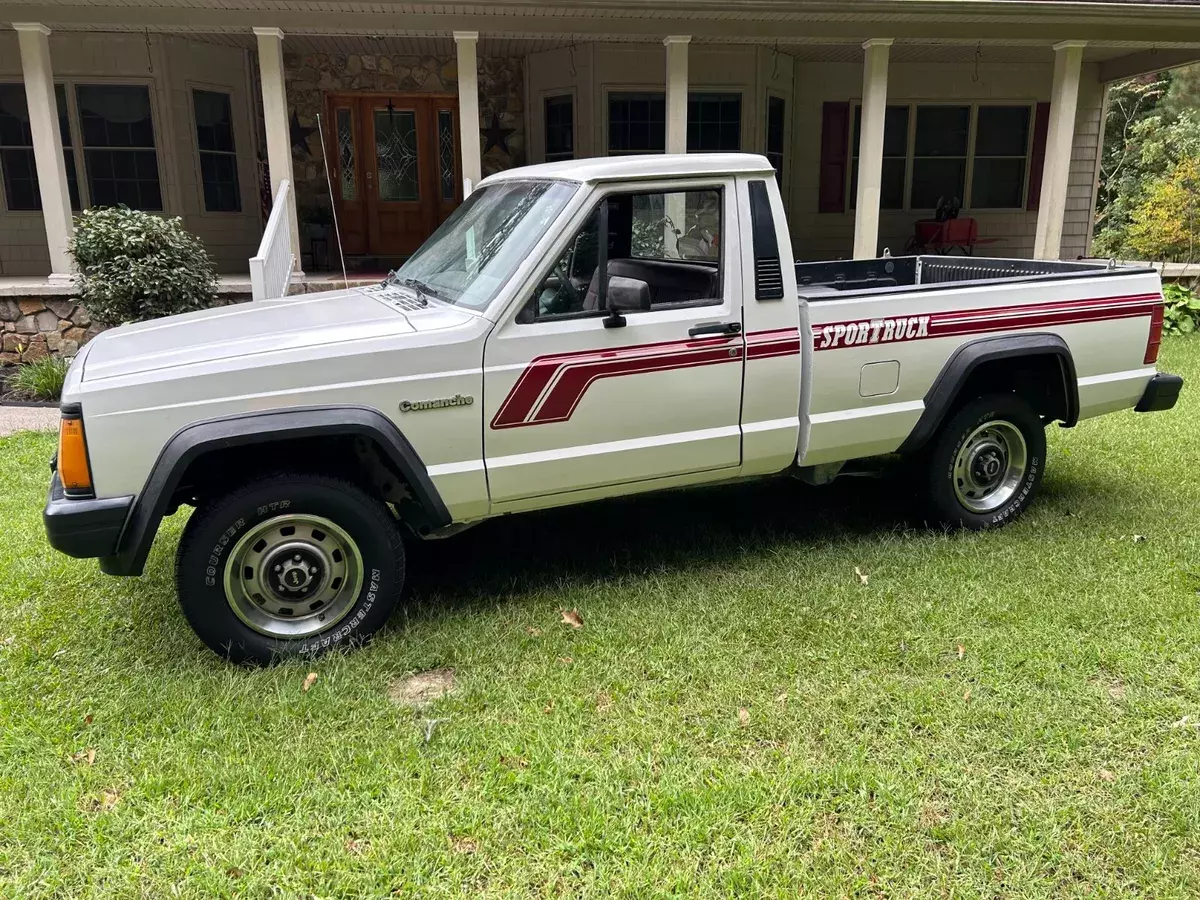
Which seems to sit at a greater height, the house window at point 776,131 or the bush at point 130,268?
the house window at point 776,131

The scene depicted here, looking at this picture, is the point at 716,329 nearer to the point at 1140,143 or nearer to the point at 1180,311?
the point at 1180,311

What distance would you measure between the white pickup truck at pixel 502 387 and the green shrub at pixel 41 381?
5.70 meters

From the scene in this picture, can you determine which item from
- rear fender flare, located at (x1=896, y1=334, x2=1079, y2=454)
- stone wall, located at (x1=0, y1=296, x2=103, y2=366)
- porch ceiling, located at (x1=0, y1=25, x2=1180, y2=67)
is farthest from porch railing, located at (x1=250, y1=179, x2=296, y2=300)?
rear fender flare, located at (x1=896, y1=334, x2=1079, y2=454)

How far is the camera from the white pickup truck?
138 inches

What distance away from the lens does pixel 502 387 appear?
12.7 feet

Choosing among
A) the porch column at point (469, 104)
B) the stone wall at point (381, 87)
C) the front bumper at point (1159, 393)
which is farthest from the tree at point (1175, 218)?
the front bumper at point (1159, 393)

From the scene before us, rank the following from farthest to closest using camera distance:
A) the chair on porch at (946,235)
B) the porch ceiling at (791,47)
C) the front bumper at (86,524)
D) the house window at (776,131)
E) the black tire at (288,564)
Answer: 1. the chair on porch at (946,235)
2. the house window at (776,131)
3. the porch ceiling at (791,47)
4. the black tire at (288,564)
5. the front bumper at (86,524)

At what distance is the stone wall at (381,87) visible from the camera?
12.8m

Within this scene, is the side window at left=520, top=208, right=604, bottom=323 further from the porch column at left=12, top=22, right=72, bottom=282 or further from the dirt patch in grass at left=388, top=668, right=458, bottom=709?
the porch column at left=12, top=22, right=72, bottom=282

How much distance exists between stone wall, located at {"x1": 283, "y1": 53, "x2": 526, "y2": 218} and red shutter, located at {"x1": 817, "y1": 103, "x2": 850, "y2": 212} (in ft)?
14.8

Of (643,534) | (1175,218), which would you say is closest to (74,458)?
(643,534)

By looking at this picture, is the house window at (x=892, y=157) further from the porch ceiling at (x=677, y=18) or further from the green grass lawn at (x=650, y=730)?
the green grass lawn at (x=650, y=730)

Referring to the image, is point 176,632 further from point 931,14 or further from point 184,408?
point 931,14

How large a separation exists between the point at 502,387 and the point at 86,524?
1.65m
